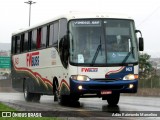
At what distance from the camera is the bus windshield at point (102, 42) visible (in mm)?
17391

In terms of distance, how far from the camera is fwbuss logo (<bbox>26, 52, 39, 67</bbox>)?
2244 cm

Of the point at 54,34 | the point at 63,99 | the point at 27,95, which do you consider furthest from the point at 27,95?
the point at 54,34

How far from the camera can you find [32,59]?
2316cm

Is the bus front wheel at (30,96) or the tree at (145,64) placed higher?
the tree at (145,64)

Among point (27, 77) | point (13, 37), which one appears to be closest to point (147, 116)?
point (27, 77)

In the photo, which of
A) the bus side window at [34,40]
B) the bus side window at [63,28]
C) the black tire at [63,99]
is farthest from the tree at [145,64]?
the bus side window at [63,28]

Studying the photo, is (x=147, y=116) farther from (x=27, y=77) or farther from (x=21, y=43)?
(x=21, y=43)

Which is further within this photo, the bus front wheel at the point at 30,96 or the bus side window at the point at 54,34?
the bus front wheel at the point at 30,96

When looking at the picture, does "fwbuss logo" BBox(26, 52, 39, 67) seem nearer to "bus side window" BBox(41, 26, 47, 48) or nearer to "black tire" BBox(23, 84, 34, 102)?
"bus side window" BBox(41, 26, 47, 48)

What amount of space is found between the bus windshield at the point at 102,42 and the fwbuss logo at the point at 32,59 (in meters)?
4.81

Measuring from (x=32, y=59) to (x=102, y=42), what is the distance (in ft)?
20.9

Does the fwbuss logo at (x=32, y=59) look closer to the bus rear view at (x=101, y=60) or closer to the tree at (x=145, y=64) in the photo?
the bus rear view at (x=101, y=60)

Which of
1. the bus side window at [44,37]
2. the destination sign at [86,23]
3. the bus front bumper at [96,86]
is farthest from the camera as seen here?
the bus side window at [44,37]

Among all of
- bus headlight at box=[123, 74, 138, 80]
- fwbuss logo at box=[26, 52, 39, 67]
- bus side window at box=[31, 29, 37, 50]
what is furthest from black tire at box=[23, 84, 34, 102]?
bus headlight at box=[123, 74, 138, 80]
